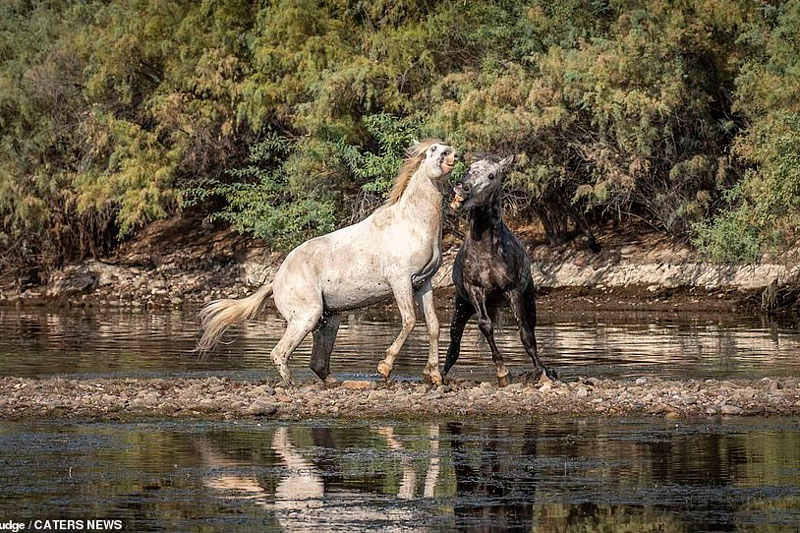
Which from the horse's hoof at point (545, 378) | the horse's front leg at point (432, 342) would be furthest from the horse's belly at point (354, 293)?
the horse's hoof at point (545, 378)

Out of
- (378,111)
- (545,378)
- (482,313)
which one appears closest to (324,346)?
(482,313)

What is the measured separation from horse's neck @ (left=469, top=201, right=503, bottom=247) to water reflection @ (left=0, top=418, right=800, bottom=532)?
11.3 feet

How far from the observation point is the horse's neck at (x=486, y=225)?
668 inches

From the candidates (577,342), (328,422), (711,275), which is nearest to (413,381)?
(328,422)

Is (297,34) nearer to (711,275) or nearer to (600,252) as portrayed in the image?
(600,252)

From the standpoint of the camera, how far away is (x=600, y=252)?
1416 inches

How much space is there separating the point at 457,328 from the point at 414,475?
22.5 feet

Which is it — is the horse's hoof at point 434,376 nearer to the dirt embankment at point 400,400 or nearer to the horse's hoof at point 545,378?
the dirt embankment at point 400,400

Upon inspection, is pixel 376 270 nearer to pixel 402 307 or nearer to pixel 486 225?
pixel 402 307

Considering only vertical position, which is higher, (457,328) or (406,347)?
(457,328)

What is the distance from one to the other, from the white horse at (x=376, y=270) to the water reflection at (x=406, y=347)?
1331mm

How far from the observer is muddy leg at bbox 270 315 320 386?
17000mm

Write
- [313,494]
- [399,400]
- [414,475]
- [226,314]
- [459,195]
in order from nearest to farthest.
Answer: [313,494] < [414,475] < [399,400] < [459,195] < [226,314]

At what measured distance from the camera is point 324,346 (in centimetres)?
1745
